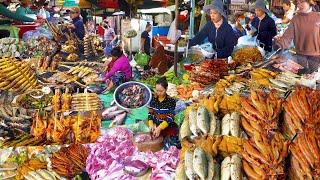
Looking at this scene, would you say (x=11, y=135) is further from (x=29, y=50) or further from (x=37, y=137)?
(x=29, y=50)

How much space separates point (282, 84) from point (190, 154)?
233 cm

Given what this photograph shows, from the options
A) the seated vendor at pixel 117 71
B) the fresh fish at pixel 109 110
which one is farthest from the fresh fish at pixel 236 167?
the seated vendor at pixel 117 71

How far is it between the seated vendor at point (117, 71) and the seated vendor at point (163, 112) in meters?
2.03

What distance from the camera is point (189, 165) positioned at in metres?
3.09

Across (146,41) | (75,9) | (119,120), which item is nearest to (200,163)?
(119,120)

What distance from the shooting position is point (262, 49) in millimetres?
6359

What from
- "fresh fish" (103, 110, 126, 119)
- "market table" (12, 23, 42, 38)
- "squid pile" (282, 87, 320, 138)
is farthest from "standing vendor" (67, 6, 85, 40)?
"squid pile" (282, 87, 320, 138)

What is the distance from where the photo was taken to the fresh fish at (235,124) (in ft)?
11.2

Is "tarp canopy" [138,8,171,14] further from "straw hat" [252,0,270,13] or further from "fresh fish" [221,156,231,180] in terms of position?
"fresh fish" [221,156,231,180]

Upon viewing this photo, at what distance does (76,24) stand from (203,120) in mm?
4931

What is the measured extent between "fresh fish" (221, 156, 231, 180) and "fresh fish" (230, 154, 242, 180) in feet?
0.07

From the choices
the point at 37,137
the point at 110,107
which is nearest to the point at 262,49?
the point at 110,107

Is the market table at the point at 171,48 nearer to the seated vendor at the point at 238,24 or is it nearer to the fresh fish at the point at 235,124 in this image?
the seated vendor at the point at 238,24

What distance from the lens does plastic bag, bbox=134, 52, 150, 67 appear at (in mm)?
7711
